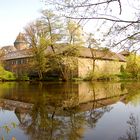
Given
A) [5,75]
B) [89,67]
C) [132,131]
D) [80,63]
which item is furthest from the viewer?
[89,67]

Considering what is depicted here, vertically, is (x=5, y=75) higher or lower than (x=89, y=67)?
lower

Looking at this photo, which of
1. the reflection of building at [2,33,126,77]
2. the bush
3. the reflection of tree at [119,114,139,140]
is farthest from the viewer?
the reflection of building at [2,33,126,77]

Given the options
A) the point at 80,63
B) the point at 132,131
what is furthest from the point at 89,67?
the point at 132,131

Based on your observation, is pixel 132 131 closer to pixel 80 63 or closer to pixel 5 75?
pixel 80 63

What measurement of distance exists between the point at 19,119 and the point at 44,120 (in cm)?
123

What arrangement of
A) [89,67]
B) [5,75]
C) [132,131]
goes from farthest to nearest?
1. [89,67]
2. [5,75]
3. [132,131]

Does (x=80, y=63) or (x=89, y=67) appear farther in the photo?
(x=89, y=67)

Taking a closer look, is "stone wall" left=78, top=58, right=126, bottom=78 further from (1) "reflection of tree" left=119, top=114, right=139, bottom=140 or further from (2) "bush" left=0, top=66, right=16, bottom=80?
(1) "reflection of tree" left=119, top=114, right=139, bottom=140

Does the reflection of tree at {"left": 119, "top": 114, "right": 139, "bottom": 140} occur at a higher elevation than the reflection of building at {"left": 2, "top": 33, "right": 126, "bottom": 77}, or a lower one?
lower

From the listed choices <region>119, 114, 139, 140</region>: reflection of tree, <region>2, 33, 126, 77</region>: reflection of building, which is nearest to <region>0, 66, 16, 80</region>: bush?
<region>2, 33, 126, 77</region>: reflection of building

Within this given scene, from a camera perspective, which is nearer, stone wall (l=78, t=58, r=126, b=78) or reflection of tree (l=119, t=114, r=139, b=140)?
reflection of tree (l=119, t=114, r=139, b=140)

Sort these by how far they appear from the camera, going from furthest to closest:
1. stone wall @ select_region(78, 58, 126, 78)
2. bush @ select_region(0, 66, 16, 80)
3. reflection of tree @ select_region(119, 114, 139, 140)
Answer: stone wall @ select_region(78, 58, 126, 78) < bush @ select_region(0, 66, 16, 80) < reflection of tree @ select_region(119, 114, 139, 140)

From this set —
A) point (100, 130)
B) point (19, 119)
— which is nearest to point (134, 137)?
point (100, 130)

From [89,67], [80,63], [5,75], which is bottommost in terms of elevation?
[5,75]
